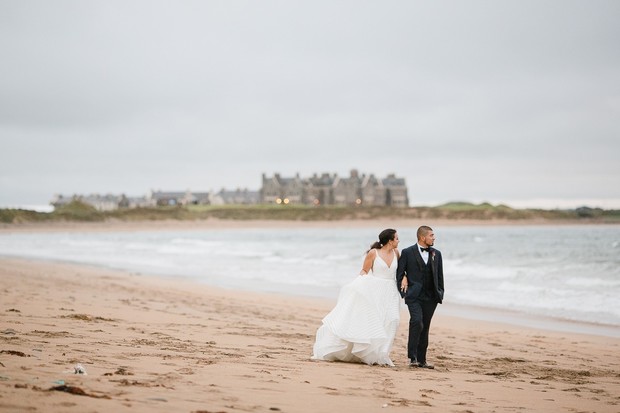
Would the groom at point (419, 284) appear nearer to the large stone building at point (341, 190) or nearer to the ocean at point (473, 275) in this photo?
the ocean at point (473, 275)

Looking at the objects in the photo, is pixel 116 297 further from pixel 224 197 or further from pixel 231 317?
pixel 224 197

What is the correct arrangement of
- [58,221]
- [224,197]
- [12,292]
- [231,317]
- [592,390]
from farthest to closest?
[224,197], [58,221], [12,292], [231,317], [592,390]

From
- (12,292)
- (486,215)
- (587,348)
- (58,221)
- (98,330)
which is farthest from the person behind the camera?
(486,215)

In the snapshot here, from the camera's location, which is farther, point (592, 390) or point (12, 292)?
point (12, 292)

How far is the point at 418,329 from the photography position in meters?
8.15

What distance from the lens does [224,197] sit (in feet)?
492

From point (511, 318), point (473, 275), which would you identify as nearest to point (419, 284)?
point (511, 318)

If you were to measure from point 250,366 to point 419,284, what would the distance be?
2510 mm

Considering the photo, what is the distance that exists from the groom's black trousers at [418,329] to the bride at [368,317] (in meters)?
0.23

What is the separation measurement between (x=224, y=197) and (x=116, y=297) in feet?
448

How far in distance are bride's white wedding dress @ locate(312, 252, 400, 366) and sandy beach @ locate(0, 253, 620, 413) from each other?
31cm

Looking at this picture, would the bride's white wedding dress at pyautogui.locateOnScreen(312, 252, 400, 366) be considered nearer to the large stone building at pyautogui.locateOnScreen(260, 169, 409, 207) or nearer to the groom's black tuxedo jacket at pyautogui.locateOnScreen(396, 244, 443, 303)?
the groom's black tuxedo jacket at pyautogui.locateOnScreen(396, 244, 443, 303)

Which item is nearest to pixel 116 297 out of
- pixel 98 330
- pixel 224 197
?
pixel 98 330

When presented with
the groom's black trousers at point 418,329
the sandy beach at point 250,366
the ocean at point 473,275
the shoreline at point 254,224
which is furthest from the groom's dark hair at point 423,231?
the shoreline at point 254,224
